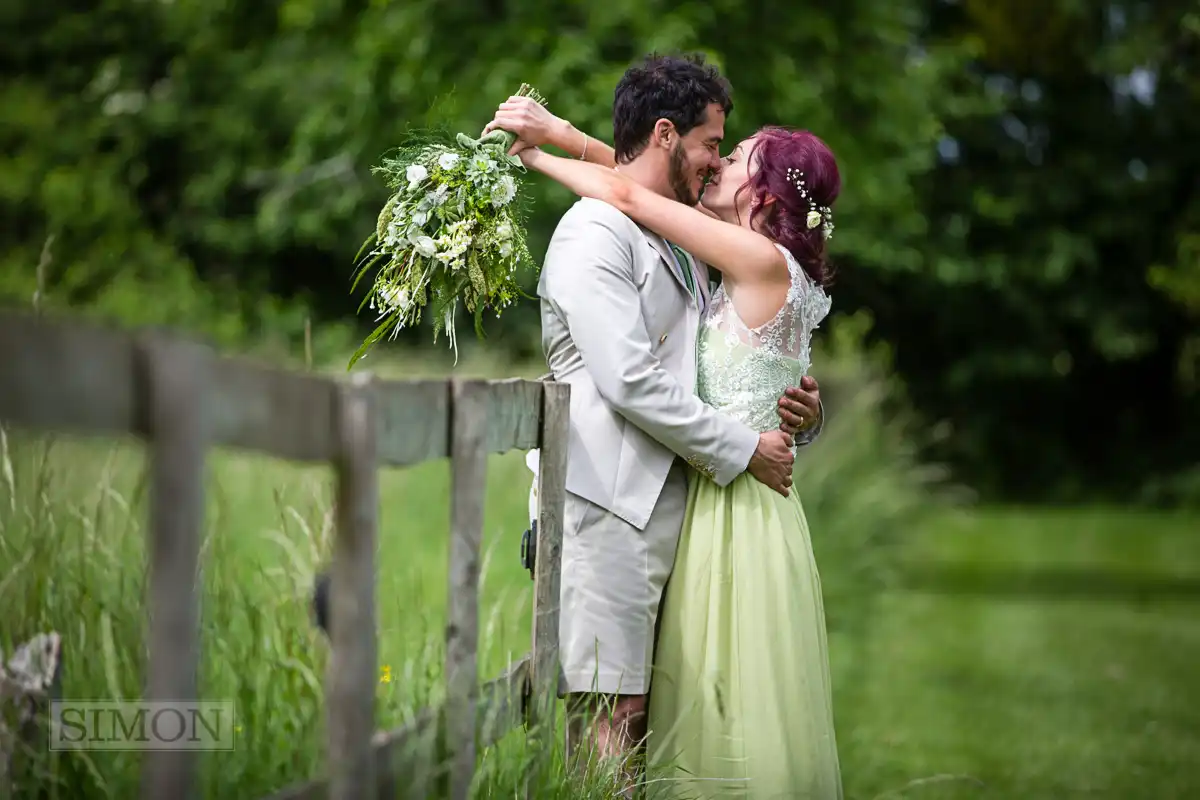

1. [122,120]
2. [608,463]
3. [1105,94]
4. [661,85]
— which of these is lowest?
[608,463]

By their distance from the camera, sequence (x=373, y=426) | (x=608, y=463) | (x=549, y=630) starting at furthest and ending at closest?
(x=608, y=463) < (x=549, y=630) < (x=373, y=426)

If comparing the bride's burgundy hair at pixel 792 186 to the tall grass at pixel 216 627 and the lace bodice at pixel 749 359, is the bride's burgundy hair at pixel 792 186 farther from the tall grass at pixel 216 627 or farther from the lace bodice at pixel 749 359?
the tall grass at pixel 216 627

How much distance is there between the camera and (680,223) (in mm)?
3631

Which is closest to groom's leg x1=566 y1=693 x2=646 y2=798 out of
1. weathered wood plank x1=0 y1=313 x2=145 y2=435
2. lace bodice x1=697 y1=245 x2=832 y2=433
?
lace bodice x1=697 y1=245 x2=832 y2=433

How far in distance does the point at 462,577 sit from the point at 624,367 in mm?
861

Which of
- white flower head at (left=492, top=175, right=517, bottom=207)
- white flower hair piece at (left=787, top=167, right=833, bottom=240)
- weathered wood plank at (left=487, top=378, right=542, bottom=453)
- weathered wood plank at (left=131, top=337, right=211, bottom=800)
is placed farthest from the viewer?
white flower hair piece at (left=787, top=167, right=833, bottom=240)

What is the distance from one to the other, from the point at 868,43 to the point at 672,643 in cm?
784

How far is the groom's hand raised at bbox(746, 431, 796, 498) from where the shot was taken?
3662 millimetres

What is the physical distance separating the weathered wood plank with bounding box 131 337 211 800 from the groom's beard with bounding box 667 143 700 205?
7.18ft

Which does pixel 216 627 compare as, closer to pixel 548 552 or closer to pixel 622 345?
pixel 548 552

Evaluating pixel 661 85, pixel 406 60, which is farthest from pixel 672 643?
pixel 406 60

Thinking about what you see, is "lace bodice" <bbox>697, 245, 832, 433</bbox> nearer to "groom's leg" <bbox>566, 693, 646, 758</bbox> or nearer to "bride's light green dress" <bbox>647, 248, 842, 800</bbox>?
"bride's light green dress" <bbox>647, 248, 842, 800</bbox>

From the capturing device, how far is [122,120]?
18.0m

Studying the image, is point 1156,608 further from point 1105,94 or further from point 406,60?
point 1105,94
